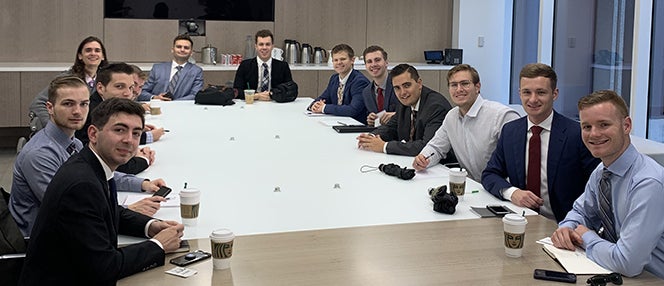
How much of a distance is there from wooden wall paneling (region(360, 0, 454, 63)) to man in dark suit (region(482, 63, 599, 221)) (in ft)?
20.5

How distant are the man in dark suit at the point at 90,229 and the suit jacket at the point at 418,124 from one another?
2.14 metres

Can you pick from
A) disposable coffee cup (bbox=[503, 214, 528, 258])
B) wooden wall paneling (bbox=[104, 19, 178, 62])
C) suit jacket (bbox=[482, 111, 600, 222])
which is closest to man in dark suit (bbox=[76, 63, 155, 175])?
suit jacket (bbox=[482, 111, 600, 222])

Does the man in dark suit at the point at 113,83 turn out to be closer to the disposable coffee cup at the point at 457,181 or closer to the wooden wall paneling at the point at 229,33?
the disposable coffee cup at the point at 457,181

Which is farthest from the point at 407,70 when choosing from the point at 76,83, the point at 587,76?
the point at 587,76

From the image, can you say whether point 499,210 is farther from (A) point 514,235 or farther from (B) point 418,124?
(B) point 418,124

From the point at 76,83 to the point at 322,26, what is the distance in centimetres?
626

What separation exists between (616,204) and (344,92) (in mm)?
4201

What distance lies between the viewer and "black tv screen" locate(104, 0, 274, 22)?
889cm

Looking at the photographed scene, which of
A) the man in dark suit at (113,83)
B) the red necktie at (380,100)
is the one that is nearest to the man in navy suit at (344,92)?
the red necktie at (380,100)

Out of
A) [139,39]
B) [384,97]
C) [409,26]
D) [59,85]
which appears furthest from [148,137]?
[409,26]

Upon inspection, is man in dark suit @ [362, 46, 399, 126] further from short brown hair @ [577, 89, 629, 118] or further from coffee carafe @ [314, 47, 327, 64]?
short brown hair @ [577, 89, 629, 118]

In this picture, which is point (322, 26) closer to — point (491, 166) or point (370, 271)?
point (491, 166)

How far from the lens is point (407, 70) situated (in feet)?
15.5

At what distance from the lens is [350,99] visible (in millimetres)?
6613
